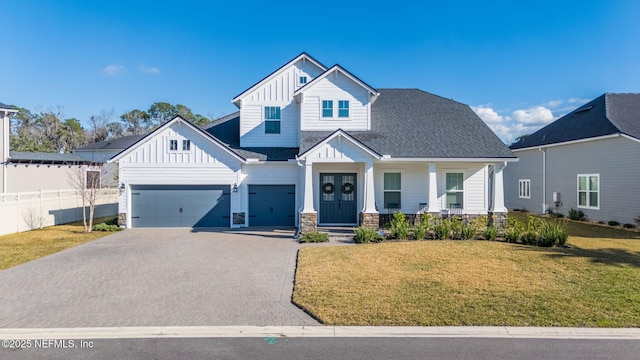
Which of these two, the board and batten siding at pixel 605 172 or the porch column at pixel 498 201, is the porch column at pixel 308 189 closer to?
the porch column at pixel 498 201

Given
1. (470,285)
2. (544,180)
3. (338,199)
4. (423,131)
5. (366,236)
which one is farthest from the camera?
(544,180)

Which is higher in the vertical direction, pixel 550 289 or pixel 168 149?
pixel 168 149

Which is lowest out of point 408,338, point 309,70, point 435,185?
point 408,338

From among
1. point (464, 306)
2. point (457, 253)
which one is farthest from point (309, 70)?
point (464, 306)

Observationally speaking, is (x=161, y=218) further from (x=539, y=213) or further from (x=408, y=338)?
(x=539, y=213)

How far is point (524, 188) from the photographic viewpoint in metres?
23.6

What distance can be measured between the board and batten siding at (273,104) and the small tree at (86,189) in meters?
7.29

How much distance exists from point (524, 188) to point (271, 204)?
→ 17.8 m

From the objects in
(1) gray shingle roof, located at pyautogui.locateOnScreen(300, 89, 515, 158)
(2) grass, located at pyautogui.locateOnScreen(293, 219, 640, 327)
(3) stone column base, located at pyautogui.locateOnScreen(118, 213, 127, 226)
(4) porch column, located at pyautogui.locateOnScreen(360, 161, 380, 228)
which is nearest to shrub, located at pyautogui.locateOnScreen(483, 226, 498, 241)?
(2) grass, located at pyautogui.locateOnScreen(293, 219, 640, 327)

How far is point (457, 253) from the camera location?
1018 cm

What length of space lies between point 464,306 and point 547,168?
62.7ft

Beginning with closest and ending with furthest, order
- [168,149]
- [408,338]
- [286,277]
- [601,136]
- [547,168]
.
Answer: [408,338] < [286,277] < [168,149] < [601,136] < [547,168]

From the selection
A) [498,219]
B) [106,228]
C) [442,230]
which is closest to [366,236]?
[442,230]

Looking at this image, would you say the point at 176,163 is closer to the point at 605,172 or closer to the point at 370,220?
the point at 370,220
